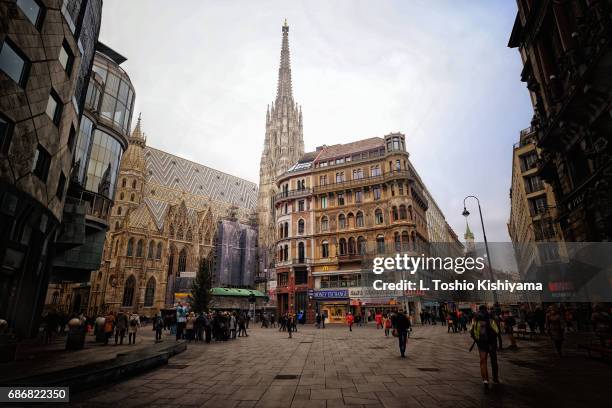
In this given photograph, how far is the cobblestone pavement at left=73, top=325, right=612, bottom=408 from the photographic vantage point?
19.8 feet

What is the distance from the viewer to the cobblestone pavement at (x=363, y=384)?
6.03 meters

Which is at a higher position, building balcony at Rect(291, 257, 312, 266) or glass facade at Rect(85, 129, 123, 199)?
glass facade at Rect(85, 129, 123, 199)

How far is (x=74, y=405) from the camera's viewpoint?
596cm

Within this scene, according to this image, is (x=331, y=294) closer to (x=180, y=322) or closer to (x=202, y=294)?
(x=202, y=294)

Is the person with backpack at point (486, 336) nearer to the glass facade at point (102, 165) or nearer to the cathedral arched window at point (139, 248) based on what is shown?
the glass facade at point (102, 165)

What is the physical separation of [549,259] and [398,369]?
30.8 m

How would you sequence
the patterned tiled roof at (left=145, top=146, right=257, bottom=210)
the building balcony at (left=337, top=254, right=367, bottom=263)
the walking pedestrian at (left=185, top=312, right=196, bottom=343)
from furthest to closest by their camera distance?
1. the patterned tiled roof at (left=145, top=146, right=257, bottom=210)
2. the building balcony at (left=337, top=254, right=367, bottom=263)
3. the walking pedestrian at (left=185, top=312, right=196, bottom=343)

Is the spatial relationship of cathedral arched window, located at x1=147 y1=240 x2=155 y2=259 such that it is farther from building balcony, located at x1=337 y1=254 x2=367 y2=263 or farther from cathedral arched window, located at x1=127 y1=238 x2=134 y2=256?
building balcony, located at x1=337 y1=254 x2=367 y2=263

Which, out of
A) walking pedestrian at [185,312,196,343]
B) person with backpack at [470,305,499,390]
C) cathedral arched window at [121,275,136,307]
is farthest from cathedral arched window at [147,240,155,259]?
person with backpack at [470,305,499,390]

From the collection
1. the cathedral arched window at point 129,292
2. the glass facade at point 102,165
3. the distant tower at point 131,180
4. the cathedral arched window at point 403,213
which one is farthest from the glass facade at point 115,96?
the distant tower at point 131,180

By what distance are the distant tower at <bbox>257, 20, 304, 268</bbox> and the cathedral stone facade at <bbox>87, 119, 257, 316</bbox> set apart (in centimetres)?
962

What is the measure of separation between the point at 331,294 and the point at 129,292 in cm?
3889

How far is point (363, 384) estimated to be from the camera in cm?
747

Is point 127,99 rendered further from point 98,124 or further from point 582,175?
point 582,175
